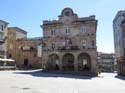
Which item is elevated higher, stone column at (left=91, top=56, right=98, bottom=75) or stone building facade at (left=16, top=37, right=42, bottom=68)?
stone building facade at (left=16, top=37, right=42, bottom=68)

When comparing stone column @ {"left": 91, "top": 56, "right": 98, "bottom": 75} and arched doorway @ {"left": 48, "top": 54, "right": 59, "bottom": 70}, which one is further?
arched doorway @ {"left": 48, "top": 54, "right": 59, "bottom": 70}

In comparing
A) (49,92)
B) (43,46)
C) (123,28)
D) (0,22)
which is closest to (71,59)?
(43,46)

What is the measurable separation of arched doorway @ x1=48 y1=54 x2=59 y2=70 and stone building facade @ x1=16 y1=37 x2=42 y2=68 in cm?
1641

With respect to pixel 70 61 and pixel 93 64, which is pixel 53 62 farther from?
pixel 93 64

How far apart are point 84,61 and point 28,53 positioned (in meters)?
24.5

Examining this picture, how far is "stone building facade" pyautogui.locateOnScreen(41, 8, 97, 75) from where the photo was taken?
46.2m

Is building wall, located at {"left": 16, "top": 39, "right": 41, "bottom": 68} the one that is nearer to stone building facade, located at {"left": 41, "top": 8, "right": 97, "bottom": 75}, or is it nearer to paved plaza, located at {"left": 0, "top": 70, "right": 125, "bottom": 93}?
stone building facade, located at {"left": 41, "top": 8, "right": 97, "bottom": 75}

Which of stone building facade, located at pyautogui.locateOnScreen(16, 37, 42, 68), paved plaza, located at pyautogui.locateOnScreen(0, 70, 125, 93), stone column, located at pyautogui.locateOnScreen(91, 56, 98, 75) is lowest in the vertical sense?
paved plaza, located at pyautogui.locateOnScreen(0, 70, 125, 93)

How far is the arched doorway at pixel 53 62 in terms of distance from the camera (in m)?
49.7

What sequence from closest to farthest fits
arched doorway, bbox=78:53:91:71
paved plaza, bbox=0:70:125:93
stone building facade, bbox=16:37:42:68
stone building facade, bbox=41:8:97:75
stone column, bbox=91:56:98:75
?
paved plaza, bbox=0:70:125:93 → stone column, bbox=91:56:98:75 → stone building facade, bbox=41:8:97:75 → arched doorway, bbox=78:53:91:71 → stone building facade, bbox=16:37:42:68

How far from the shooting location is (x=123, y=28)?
44469mm

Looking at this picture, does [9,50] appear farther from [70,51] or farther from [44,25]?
[70,51]

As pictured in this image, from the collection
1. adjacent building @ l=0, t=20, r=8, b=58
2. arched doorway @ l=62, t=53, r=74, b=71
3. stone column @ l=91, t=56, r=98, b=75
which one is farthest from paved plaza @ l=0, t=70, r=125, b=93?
adjacent building @ l=0, t=20, r=8, b=58

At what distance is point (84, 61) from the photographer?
4919cm
